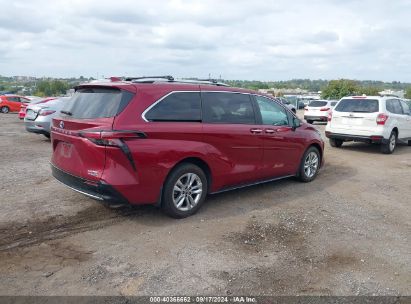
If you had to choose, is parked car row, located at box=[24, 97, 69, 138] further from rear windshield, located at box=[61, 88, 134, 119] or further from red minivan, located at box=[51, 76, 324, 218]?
red minivan, located at box=[51, 76, 324, 218]

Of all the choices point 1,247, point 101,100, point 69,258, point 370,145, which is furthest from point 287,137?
point 370,145

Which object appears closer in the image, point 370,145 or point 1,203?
point 1,203

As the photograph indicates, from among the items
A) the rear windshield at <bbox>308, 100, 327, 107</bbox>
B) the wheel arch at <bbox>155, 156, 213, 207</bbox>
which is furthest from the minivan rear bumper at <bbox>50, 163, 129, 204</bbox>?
the rear windshield at <bbox>308, 100, 327, 107</bbox>

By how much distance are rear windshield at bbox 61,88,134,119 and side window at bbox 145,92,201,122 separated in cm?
36

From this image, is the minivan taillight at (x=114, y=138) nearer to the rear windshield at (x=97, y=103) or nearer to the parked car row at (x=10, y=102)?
the rear windshield at (x=97, y=103)

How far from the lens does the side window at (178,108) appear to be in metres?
4.96

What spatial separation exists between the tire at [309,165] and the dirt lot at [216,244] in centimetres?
45

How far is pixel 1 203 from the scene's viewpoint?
5.81 m

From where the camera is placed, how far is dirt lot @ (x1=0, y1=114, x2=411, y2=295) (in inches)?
146

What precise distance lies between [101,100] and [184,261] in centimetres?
226

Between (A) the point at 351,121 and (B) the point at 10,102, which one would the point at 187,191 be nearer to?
(A) the point at 351,121

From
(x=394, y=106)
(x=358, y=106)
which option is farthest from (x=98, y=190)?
(x=394, y=106)

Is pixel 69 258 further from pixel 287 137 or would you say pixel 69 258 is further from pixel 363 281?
pixel 287 137

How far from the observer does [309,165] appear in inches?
303
